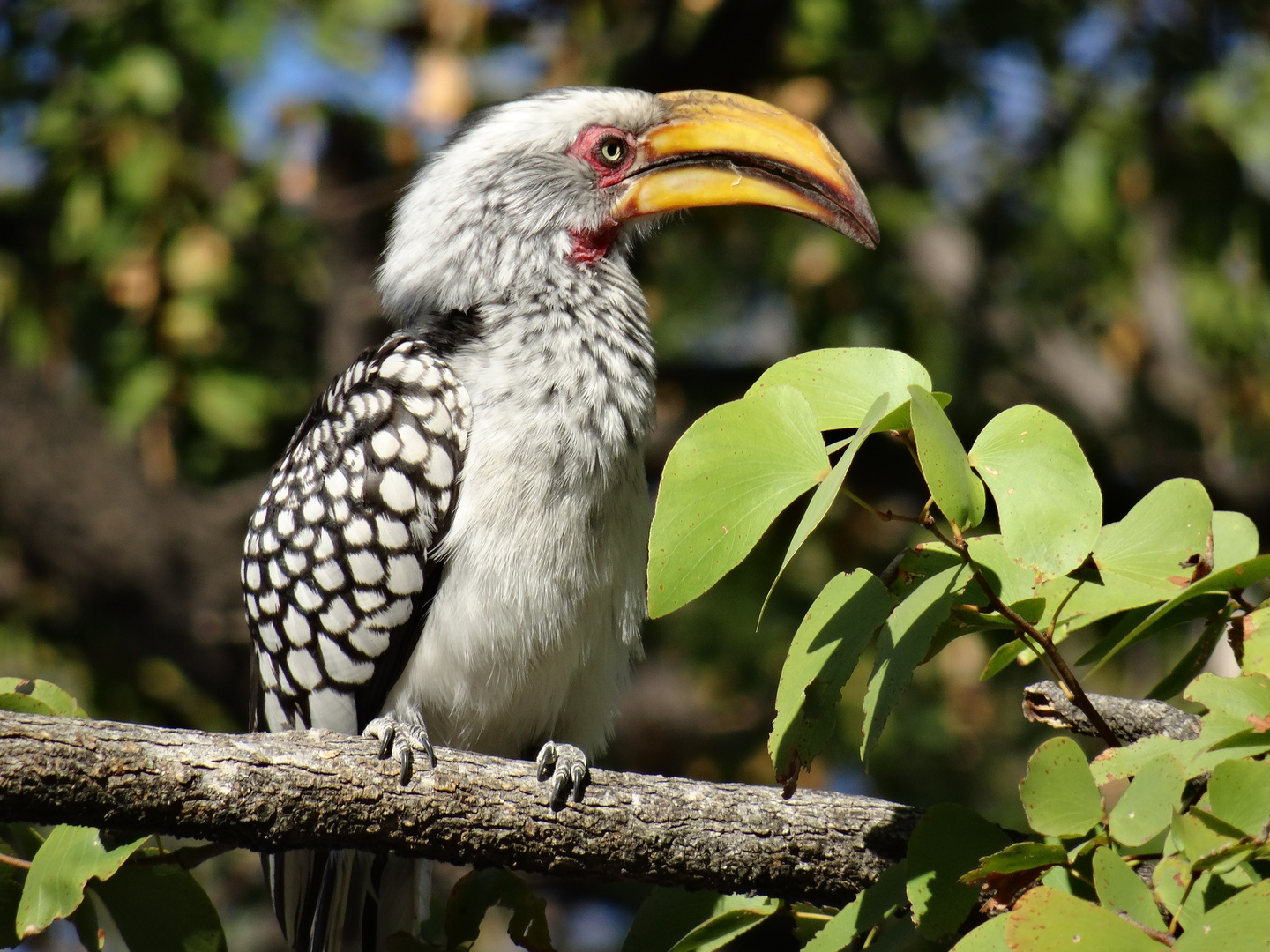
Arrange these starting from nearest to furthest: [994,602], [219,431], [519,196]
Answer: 1. [994,602]
2. [519,196]
3. [219,431]

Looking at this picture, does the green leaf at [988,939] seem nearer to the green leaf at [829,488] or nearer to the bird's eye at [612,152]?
the green leaf at [829,488]

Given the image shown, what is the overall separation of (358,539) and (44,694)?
3.39 feet

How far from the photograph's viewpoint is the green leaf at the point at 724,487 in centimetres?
187

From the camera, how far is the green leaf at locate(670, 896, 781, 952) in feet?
7.59

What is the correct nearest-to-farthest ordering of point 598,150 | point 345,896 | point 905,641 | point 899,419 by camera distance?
point 899,419
point 905,641
point 345,896
point 598,150

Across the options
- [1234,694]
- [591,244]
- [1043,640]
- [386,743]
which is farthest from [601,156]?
[1234,694]

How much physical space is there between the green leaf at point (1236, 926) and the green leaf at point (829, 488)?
669mm

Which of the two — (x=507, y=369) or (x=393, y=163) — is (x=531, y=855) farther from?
(x=393, y=163)

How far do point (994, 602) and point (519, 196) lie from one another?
2.44 m

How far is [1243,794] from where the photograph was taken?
1702 millimetres

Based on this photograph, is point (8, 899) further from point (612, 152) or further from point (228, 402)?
point (228, 402)

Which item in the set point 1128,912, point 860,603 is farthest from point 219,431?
point 1128,912

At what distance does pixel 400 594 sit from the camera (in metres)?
3.36

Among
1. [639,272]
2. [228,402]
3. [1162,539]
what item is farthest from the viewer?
[639,272]
